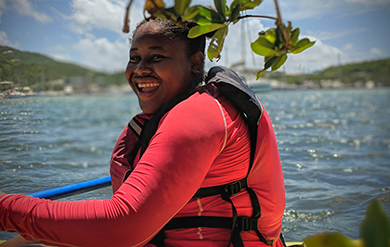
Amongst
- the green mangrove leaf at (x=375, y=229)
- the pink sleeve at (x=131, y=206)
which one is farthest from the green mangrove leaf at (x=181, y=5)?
the green mangrove leaf at (x=375, y=229)

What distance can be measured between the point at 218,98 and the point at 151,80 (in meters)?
0.31

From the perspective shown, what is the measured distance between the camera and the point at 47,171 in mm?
2434

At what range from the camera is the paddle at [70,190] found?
1.82m

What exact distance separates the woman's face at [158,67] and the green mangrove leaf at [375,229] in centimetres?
98

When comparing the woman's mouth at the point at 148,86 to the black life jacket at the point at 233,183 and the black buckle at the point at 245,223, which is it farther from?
the black buckle at the point at 245,223

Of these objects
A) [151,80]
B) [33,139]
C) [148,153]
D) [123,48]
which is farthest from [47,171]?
[148,153]

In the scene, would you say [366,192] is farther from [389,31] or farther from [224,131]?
[224,131]

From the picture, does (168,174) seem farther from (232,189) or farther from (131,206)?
(232,189)

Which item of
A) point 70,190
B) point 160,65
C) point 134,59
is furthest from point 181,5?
point 70,190

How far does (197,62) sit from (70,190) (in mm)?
1177

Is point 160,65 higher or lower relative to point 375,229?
higher

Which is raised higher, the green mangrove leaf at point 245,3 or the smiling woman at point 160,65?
the green mangrove leaf at point 245,3

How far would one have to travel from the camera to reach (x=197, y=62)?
4.29ft

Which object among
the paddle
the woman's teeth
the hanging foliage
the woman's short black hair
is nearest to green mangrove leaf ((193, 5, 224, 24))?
the hanging foliage
